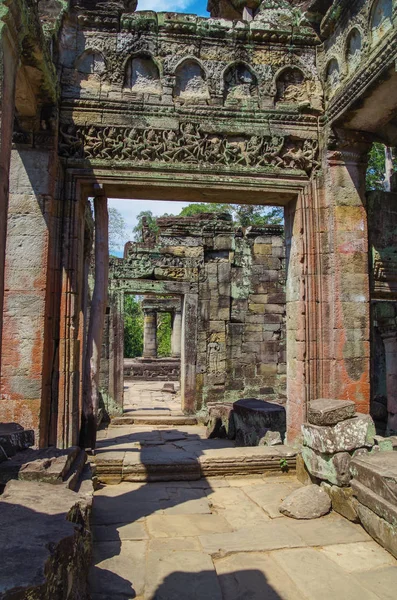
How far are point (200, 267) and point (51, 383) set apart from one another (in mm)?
7704

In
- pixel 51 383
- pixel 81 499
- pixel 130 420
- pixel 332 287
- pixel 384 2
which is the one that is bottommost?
pixel 130 420

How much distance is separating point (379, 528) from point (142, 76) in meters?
5.33

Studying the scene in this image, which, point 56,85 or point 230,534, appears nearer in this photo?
point 230,534

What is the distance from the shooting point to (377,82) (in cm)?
477

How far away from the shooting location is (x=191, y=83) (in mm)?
5922

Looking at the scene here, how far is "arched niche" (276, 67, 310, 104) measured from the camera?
600cm

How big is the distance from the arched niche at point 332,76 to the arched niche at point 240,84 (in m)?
0.86

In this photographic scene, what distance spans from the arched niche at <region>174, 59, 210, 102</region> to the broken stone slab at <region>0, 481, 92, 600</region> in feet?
15.4

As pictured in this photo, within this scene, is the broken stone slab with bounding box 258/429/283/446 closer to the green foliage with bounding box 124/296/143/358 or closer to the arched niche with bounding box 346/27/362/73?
the arched niche with bounding box 346/27/362/73

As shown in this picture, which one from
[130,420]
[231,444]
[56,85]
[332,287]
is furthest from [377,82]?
Result: [130,420]

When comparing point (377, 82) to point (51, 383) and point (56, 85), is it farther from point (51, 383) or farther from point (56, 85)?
point (51, 383)

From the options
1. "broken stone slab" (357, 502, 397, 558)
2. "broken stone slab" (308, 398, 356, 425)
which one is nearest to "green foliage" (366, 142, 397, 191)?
"broken stone slab" (308, 398, 356, 425)

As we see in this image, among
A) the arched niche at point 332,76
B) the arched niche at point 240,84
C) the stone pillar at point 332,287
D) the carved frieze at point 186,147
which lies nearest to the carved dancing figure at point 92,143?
the carved frieze at point 186,147

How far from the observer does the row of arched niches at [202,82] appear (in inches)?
227
